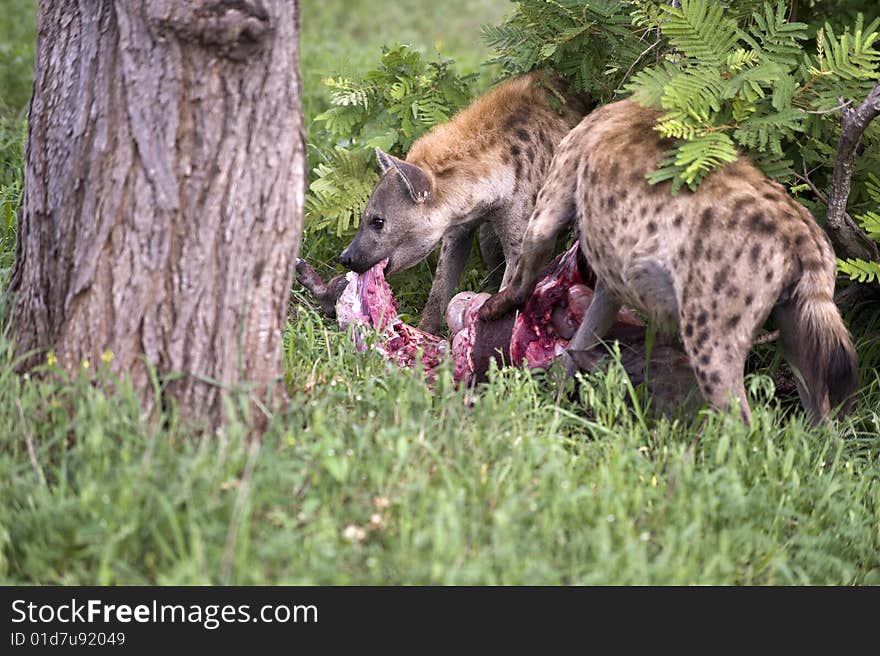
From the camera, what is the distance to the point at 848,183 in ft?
14.6

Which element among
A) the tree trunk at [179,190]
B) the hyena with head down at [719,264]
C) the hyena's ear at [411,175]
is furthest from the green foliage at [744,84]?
the tree trunk at [179,190]

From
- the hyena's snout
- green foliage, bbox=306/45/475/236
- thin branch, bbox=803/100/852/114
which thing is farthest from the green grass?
green foliage, bbox=306/45/475/236

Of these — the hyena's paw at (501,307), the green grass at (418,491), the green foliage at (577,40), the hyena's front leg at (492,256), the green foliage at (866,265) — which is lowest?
the hyena's front leg at (492,256)

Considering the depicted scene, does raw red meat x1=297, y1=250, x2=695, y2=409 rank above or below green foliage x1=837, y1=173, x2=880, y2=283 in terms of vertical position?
below

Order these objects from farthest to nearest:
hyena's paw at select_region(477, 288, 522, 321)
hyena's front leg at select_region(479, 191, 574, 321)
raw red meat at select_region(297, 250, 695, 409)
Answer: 1. hyena's paw at select_region(477, 288, 522, 321)
2. hyena's front leg at select_region(479, 191, 574, 321)
3. raw red meat at select_region(297, 250, 695, 409)

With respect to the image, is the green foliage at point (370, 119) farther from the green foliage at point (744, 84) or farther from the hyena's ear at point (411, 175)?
the green foliage at point (744, 84)

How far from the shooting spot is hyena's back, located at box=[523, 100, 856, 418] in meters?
3.82

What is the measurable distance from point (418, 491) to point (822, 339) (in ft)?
5.09

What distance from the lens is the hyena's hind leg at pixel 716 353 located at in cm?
384

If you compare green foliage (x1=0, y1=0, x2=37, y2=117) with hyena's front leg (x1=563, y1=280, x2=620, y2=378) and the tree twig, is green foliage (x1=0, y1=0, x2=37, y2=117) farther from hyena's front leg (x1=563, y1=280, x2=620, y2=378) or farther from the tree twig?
the tree twig

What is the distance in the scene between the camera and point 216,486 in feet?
10.0

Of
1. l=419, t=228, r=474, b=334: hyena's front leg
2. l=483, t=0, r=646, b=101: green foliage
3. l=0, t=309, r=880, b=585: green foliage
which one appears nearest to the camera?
l=0, t=309, r=880, b=585: green foliage

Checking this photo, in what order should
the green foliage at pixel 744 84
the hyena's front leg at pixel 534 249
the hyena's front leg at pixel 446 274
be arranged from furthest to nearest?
1. the hyena's front leg at pixel 446 274
2. the hyena's front leg at pixel 534 249
3. the green foliage at pixel 744 84
